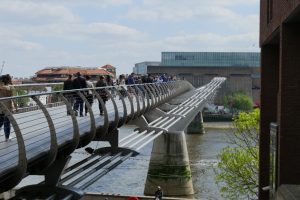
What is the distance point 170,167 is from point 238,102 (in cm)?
8775

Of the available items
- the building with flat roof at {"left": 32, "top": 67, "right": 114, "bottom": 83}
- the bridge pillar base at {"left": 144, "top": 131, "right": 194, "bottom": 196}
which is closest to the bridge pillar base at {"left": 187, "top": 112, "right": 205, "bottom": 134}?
the building with flat roof at {"left": 32, "top": 67, "right": 114, "bottom": 83}

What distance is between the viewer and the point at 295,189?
437 inches

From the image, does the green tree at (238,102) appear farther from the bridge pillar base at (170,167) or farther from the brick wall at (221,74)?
the bridge pillar base at (170,167)

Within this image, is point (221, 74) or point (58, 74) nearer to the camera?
point (58, 74)

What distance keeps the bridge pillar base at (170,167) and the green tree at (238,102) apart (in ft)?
280

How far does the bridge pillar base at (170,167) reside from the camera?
33.6m

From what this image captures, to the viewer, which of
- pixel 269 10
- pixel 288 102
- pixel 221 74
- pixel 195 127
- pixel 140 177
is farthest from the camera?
pixel 221 74

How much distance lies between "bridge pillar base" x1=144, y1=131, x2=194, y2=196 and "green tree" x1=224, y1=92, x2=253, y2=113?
85467 mm

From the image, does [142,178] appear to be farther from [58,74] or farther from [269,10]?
[58,74]

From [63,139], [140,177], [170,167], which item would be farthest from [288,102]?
[140,177]

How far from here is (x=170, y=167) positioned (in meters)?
34.4

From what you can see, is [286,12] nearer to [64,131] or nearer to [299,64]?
[299,64]

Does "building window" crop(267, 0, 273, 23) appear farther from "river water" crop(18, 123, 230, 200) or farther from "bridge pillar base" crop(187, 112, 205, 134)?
"bridge pillar base" crop(187, 112, 205, 134)

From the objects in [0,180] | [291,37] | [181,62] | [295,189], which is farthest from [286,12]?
[181,62]
